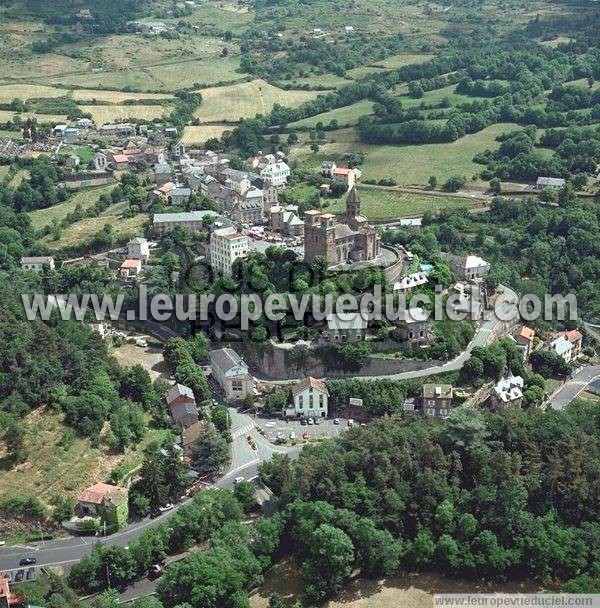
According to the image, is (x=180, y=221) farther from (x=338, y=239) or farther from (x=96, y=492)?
(x=96, y=492)

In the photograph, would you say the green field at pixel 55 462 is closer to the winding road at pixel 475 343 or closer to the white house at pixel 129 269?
the winding road at pixel 475 343

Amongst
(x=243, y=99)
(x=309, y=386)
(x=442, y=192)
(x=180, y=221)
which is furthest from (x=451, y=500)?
(x=243, y=99)

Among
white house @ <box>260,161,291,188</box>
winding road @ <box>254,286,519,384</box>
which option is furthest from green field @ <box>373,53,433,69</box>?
winding road @ <box>254,286,519,384</box>

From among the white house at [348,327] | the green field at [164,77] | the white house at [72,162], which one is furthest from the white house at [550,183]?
the green field at [164,77]

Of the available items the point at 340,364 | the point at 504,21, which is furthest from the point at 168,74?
the point at 340,364

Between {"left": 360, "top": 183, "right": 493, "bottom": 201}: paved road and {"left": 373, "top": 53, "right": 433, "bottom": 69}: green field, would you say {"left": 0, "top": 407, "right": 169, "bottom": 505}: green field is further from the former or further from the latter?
{"left": 373, "top": 53, "right": 433, "bottom": 69}: green field

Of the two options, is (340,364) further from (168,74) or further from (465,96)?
(168,74)
